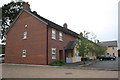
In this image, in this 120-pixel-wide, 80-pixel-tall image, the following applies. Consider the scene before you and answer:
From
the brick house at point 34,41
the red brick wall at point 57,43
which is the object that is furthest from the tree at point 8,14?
the red brick wall at point 57,43

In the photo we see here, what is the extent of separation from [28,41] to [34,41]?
1.30 m

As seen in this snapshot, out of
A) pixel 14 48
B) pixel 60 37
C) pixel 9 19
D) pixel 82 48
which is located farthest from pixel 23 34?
pixel 9 19

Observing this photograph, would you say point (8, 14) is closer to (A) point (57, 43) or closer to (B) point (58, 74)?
(A) point (57, 43)

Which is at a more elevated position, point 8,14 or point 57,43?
point 8,14

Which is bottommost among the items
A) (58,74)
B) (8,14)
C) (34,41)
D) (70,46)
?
(58,74)

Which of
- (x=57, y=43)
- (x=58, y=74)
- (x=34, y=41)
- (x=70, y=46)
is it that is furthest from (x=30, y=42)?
(x=58, y=74)

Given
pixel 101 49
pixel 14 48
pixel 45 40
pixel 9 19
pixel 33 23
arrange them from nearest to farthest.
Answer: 1. pixel 45 40
2. pixel 33 23
3. pixel 14 48
4. pixel 9 19
5. pixel 101 49

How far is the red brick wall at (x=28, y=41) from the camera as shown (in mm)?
20906

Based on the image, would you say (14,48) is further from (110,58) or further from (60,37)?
(110,58)

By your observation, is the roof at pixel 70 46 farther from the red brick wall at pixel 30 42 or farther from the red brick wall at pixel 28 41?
the red brick wall at pixel 28 41

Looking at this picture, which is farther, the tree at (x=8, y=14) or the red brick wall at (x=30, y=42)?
Answer: the tree at (x=8, y=14)

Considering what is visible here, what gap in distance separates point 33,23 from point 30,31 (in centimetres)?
144

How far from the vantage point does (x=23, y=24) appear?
23578mm

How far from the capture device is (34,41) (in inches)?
856
